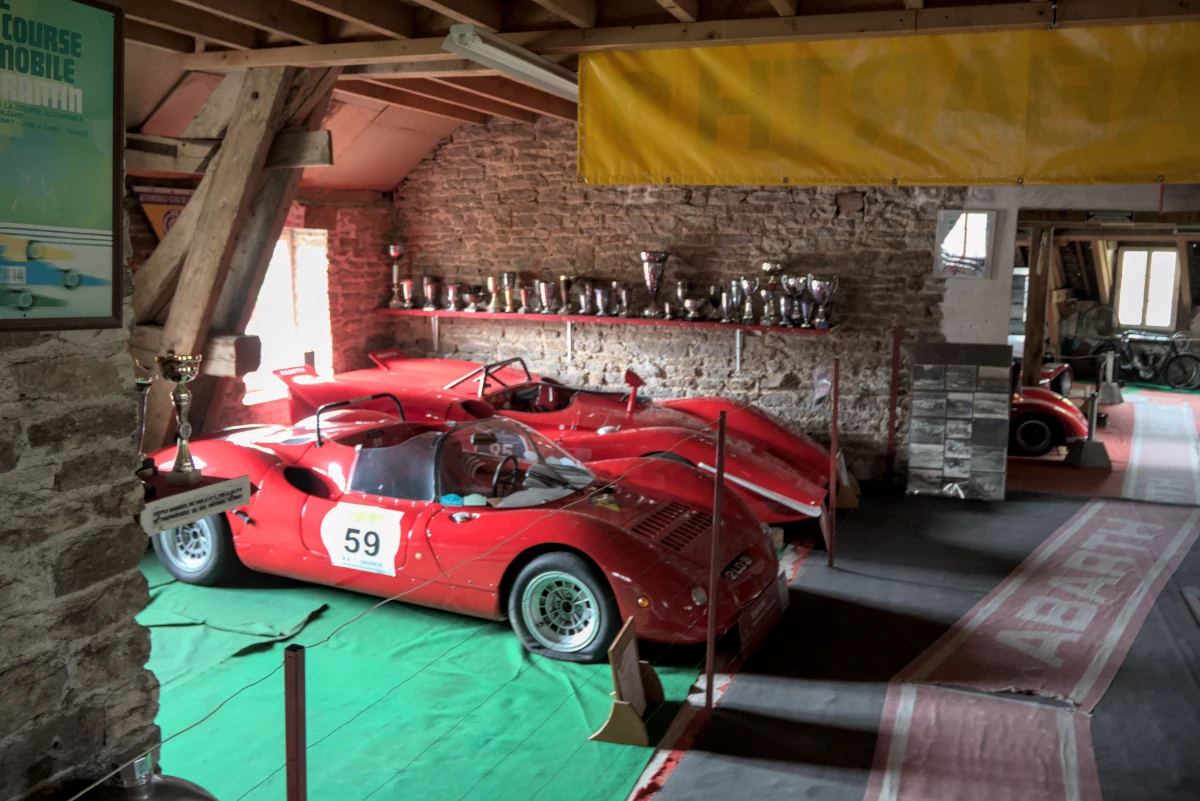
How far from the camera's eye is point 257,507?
5125 mm

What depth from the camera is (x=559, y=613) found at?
14.8ft

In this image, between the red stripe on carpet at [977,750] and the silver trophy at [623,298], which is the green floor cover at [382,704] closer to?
the red stripe on carpet at [977,750]

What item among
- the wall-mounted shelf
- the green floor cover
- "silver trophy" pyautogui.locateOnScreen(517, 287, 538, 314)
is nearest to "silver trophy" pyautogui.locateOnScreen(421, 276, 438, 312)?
the wall-mounted shelf

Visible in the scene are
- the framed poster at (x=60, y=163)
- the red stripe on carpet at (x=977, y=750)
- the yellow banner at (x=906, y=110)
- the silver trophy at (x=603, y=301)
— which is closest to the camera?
the framed poster at (x=60, y=163)

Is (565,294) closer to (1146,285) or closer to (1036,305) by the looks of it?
(1036,305)

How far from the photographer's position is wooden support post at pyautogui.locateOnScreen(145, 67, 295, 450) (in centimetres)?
523

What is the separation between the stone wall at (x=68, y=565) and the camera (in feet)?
7.60

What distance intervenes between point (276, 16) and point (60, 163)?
107 inches

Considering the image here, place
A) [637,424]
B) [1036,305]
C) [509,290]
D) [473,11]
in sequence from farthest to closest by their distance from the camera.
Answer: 1. [1036,305]
2. [509,290]
3. [637,424]
4. [473,11]

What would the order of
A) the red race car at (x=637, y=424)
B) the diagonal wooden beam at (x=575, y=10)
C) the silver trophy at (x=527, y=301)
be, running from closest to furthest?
the diagonal wooden beam at (x=575, y=10)
the red race car at (x=637, y=424)
the silver trophy at (x=527, y=301)

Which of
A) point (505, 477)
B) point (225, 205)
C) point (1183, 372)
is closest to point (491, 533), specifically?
point (505, 477)

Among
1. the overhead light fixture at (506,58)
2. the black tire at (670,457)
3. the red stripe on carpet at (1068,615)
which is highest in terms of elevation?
the overhead light fixture at (506,58)

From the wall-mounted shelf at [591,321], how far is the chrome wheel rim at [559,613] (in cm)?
459


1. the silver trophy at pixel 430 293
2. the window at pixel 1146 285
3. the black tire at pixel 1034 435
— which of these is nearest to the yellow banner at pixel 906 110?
the silver trophy at pixel 430 293
